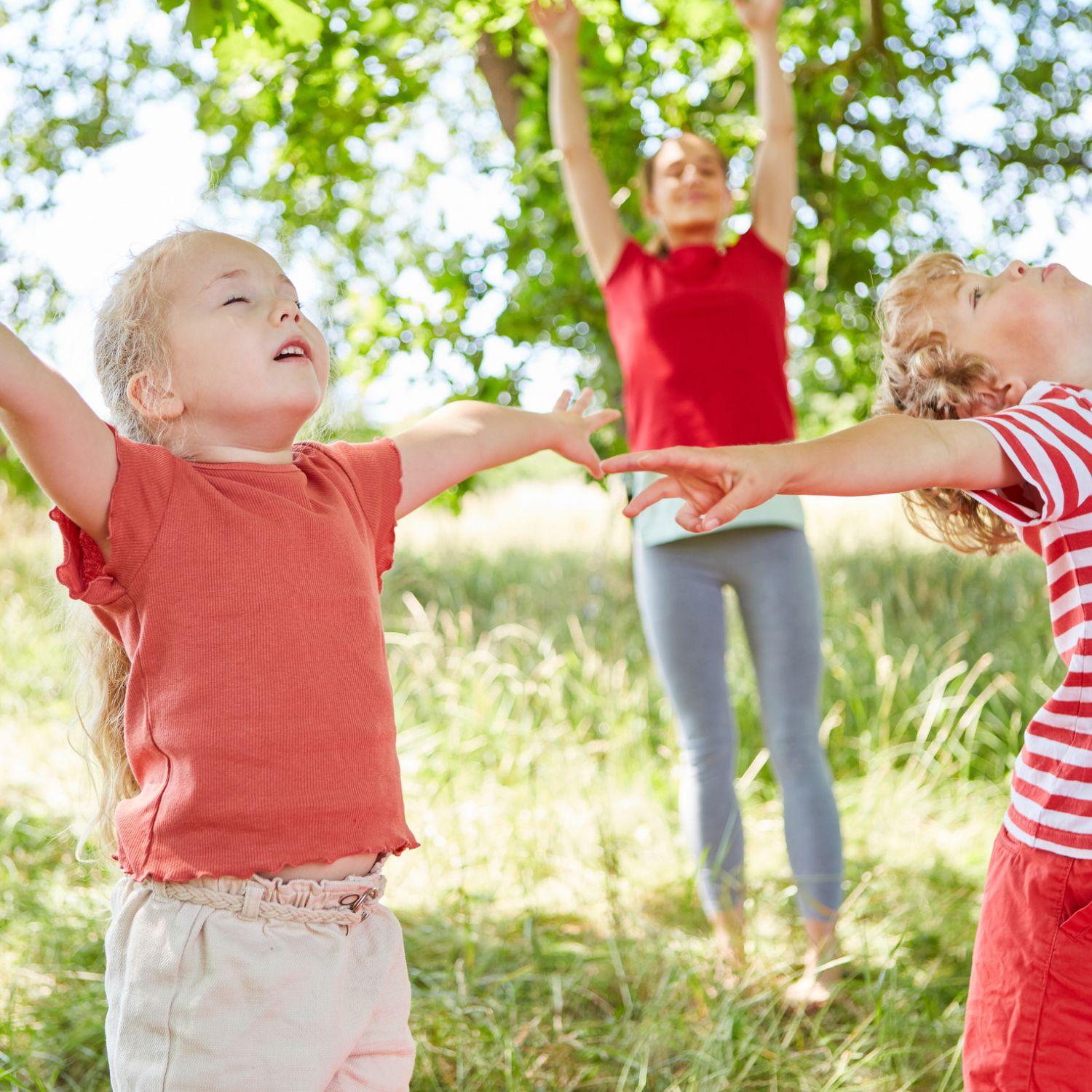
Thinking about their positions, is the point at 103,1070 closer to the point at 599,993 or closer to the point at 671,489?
the point at 599,993

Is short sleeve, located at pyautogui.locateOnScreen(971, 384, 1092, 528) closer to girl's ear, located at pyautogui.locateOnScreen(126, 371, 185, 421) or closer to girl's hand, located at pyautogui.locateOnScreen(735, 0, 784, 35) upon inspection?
girl's ear, located at pyautogui.locateOnScreen(126, 371, 185, 421)

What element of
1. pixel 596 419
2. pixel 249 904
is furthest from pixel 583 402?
pixel 249 904

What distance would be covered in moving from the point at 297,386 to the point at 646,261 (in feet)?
4.52

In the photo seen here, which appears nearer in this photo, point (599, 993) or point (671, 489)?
point (671, 489)

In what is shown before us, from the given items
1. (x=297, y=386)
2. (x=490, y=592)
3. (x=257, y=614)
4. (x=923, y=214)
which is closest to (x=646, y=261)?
(x=297, y=386)

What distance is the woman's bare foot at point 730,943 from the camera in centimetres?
234

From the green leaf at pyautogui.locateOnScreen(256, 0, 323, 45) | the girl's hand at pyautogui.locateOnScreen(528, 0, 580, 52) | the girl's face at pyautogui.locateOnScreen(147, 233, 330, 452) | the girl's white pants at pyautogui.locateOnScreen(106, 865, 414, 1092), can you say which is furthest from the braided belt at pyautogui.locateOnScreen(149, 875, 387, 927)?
the girl's hand at pyautogui.locateOnScreen(528, 0, 580, 52)

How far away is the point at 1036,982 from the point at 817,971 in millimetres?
991

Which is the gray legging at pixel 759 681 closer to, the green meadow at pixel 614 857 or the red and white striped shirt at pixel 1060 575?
the green meadow at pixel 614 857

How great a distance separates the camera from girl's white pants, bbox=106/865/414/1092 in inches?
46.8

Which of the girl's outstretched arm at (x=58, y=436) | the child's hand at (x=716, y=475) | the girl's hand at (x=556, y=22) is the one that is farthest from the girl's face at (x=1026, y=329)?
the girl's hand at (x=556, y=22)

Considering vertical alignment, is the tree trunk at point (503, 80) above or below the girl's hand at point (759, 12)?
above

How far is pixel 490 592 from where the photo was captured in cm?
634

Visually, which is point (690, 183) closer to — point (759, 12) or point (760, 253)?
Answer: point (760, 253)
